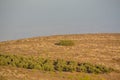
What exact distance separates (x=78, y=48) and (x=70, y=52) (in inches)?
113

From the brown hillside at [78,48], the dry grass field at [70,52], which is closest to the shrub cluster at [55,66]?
the dry grass field at [70,52]

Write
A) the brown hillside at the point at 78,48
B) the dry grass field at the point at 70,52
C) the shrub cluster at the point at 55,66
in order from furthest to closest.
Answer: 1. the brown hillside at the point at 78,48
2. the shrub cluster at the point at 55,66
3. the dry grass field at the point at 70,52

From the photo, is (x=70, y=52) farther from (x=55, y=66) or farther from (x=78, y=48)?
(x=55, y=66)

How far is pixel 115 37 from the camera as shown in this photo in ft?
143

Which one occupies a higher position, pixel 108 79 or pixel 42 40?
pixel 42 40

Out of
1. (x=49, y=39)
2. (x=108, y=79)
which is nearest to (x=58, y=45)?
(x=49, y=39)

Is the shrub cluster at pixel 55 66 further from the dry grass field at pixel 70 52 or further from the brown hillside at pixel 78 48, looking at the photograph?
the brown hillside at pixel 78 48

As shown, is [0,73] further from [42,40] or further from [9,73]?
[42,40]

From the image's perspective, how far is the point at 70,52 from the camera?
33.3 meters

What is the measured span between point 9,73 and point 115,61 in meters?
13.8

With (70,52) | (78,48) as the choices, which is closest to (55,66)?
(70,52)

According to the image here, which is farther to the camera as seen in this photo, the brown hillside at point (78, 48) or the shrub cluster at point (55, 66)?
the brown hillside at point (78, 48)

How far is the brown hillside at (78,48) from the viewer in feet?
97.9

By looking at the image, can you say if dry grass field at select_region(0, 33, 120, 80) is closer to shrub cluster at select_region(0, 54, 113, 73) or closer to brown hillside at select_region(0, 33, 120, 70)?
brown hillside at select_region(0, 33, 120, 70)
